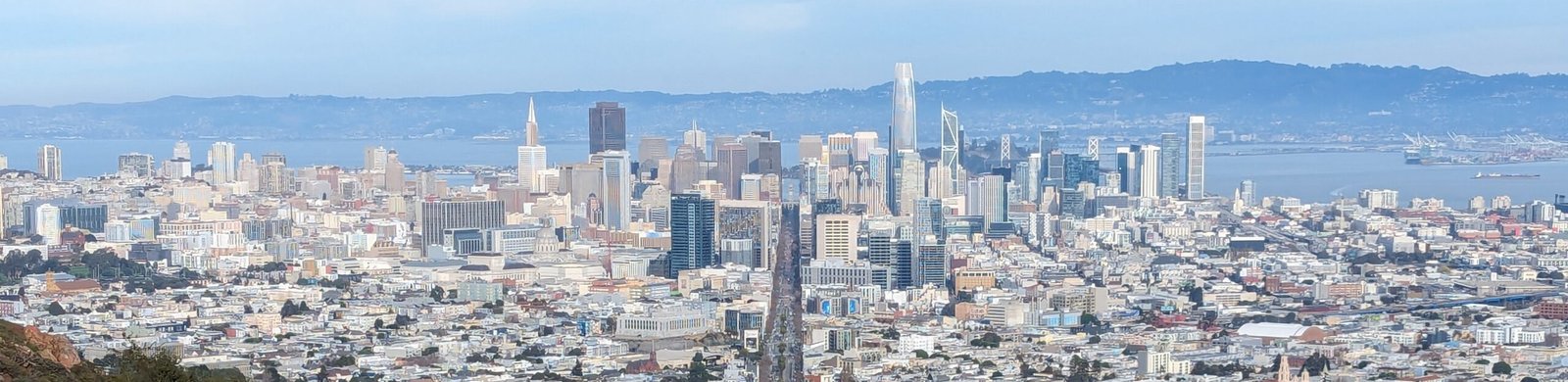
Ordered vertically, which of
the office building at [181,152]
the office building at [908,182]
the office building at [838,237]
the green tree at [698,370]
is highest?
the office building at [181,152]

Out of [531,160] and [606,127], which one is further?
[606,127]

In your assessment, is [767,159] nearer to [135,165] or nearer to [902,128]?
[902,128]

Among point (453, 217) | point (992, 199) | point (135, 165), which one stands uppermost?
point (135, 165)

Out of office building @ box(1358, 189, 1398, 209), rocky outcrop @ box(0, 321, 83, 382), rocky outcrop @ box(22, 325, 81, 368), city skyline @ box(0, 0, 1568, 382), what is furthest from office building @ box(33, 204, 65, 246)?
rocky outcrop @ box(0, 321, 83, 382)

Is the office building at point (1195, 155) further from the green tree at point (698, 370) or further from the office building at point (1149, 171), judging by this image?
the green tree at point (698, 370)

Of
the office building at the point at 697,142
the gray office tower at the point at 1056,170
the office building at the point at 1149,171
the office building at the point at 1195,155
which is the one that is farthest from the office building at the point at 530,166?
the office building at the point at 1195,155

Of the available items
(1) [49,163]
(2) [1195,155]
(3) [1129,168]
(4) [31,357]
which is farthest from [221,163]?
(4) [31,357]
